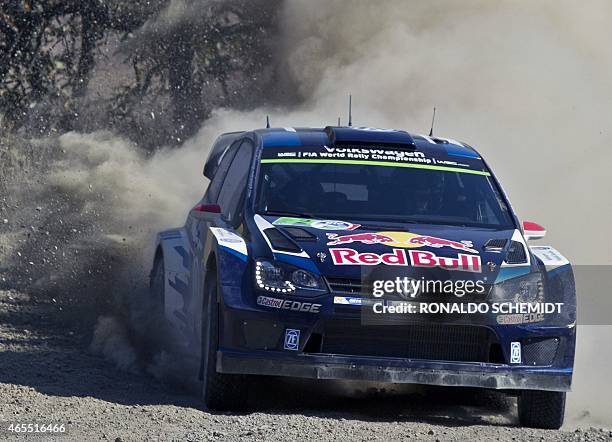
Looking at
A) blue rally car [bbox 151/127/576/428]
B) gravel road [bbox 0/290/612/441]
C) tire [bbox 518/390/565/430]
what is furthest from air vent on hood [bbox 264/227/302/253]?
tire [bbox 518/390/565/430]

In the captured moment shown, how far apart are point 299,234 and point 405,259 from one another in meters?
0.59

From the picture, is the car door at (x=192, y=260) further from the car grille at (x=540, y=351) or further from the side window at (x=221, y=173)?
the car grille at (x=540, y=351)

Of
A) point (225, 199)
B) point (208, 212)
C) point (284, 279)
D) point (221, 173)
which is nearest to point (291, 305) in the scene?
point (284, 279)

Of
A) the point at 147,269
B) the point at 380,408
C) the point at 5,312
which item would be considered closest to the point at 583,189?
the point at 147,269

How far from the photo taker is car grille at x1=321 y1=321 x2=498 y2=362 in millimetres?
7223

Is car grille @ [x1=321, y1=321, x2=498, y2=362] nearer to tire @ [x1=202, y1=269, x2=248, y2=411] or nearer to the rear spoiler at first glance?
tire @ [x1=202, y1=269, x2=248, y2=411]

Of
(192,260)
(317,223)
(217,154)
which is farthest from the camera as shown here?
(217,154)

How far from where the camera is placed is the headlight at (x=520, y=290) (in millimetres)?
7332

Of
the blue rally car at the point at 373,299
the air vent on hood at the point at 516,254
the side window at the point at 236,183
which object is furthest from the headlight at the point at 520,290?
the side window at the point at 236,183

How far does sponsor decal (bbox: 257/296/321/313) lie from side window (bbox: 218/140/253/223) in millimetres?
989

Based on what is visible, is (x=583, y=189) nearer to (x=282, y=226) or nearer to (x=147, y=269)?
(x=147, y=269)

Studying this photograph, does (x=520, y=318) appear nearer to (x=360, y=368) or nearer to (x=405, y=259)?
(x=405, y=259)

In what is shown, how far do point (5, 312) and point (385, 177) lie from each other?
398 centimetres

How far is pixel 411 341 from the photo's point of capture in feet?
23.8
